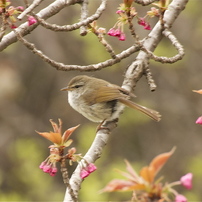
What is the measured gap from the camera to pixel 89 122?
31.1 ft

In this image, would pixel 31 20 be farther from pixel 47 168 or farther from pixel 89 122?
pixel 89 122

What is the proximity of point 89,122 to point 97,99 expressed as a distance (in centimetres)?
405

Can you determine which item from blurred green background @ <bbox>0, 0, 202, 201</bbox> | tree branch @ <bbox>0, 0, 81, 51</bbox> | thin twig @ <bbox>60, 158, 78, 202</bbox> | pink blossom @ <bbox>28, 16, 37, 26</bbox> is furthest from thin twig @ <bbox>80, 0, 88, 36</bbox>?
blurred green background @ <bbox>0, 0, 202, 201</bbox>

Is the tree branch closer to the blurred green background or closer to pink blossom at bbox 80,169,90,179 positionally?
pink blossom at bbox 80,169,90,179

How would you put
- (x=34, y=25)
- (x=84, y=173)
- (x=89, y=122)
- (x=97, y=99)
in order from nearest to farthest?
(x=84, y=173)
(x=34, y=25)
(x=97, y=99)
(x=89, y=122)

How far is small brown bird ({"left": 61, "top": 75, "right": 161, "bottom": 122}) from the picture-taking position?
502cm

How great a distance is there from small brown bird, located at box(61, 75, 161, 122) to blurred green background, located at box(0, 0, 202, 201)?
2382mm

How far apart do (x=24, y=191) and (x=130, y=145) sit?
2307 millimetres

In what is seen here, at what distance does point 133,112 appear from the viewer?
8.85m

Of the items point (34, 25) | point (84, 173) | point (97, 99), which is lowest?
point (84, 173)

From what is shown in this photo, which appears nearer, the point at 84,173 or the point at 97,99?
the point at 84,173

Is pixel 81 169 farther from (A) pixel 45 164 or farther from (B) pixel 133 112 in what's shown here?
(B) pixel 133 112

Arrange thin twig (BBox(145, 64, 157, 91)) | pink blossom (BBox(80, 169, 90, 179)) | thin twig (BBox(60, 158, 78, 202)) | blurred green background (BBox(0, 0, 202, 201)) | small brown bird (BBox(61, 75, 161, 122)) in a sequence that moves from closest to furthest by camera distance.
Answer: thin twig (BBox(60, 158, 78, 202)) → pink blossom (BBox(80, 169, 90, 179)) → thin twig (BBox(145, 64, 157, 91)) → small brown bird (BBox(61, 75, 161, 122)) → blurred green background (BBox(0, 0, 202, 201))

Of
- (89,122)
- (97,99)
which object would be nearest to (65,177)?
(97,99)
